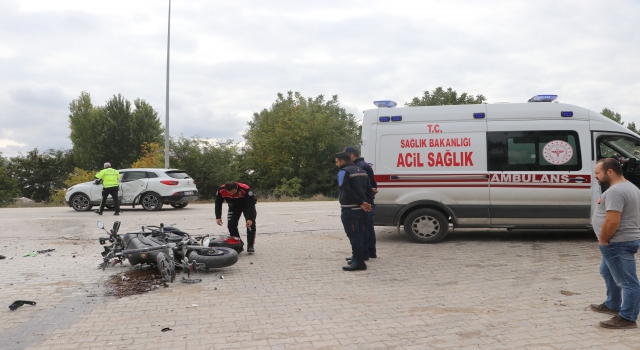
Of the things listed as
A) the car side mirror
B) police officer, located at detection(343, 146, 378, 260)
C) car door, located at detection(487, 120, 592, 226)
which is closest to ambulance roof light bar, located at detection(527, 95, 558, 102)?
car door, located at detection(487, 120, 592, 226)

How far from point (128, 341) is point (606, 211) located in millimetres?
4154

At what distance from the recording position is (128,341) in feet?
14.7

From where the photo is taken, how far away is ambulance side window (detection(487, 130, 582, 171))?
29.8 feet

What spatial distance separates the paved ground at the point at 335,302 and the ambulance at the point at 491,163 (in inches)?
21.2

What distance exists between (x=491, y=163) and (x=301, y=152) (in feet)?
92.0

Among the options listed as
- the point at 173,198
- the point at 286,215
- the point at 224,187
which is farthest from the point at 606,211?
the point at 173,198

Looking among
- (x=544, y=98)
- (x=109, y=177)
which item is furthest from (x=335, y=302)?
(x=109, y=177)

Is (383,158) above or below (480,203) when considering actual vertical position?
above

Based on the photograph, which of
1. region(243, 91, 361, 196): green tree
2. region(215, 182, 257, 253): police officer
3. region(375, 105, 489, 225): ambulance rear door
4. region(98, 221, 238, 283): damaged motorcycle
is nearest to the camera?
region(98, 221, 238, 283): damaged motorcycle

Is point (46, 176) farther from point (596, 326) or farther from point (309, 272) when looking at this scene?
point (596, 326)

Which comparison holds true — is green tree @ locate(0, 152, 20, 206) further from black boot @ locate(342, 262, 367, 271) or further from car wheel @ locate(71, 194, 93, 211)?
black boot @ locate(342, 262, 367, 271)

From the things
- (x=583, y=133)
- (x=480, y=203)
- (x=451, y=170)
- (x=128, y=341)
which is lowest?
(x=128, y=341)

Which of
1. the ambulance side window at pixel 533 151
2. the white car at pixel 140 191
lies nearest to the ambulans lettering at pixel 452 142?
the ambulance side window at pixel 533 151

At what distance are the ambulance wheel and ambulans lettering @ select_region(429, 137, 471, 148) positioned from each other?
117 cm
